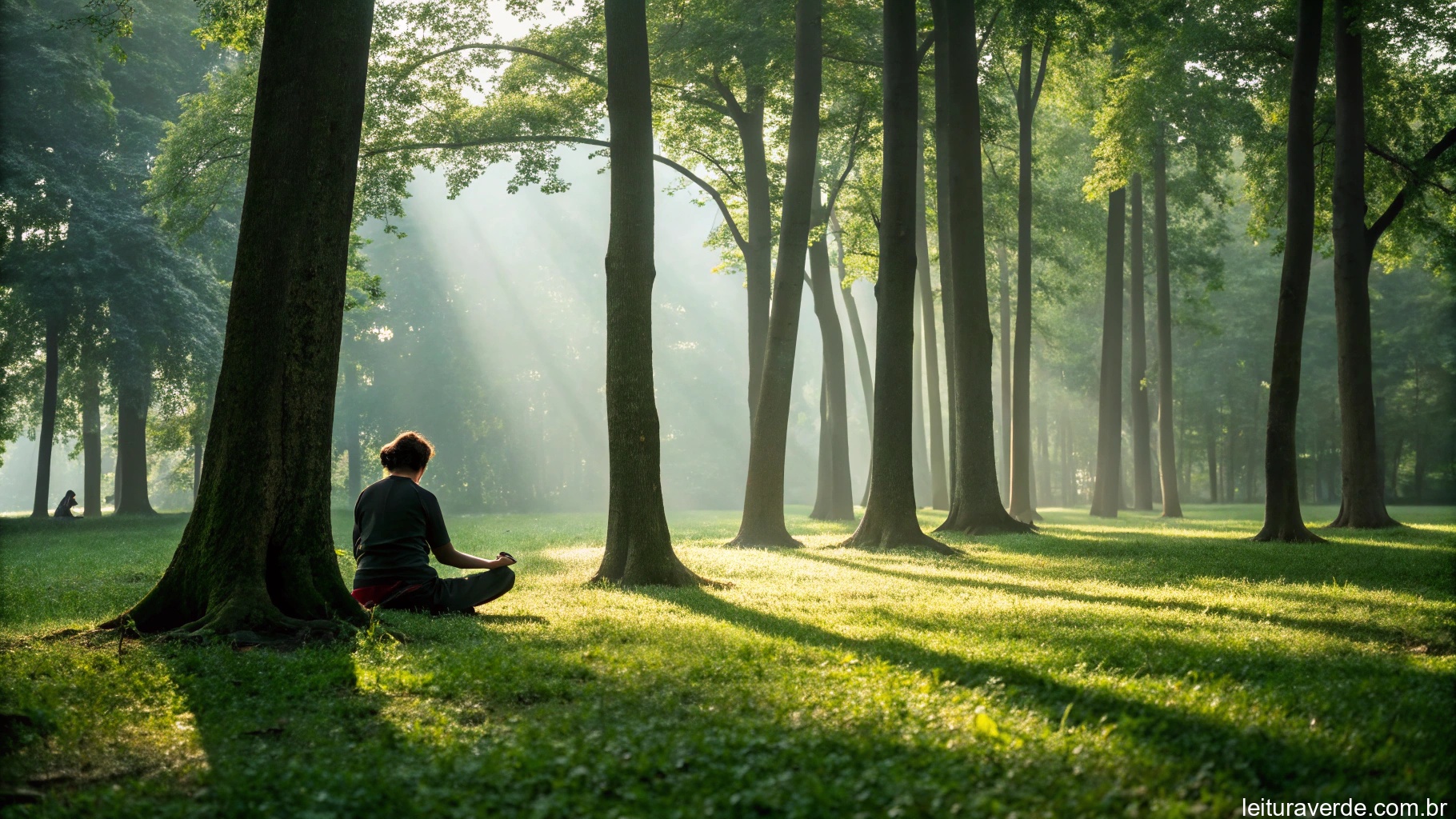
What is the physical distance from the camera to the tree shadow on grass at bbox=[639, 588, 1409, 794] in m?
3.89

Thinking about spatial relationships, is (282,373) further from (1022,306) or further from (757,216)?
(1022,306)

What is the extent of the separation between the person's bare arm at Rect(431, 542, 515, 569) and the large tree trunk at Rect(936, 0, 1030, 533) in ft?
39.6

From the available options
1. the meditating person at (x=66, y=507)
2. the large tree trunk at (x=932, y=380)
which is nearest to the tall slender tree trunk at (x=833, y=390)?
the large tree trunk at (x=932, y=380)

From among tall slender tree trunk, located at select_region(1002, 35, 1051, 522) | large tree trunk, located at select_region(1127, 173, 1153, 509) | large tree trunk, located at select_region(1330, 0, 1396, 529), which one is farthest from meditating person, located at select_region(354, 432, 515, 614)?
large tree trunk, located at select_region(1127, 173, 1153, 509)

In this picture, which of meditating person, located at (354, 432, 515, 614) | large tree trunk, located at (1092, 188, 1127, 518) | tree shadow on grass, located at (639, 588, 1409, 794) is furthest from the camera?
large tree trunk, located at (1092, 188, 1127, 518)

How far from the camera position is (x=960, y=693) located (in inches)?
203

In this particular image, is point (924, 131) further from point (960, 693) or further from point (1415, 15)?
point (960, 693)

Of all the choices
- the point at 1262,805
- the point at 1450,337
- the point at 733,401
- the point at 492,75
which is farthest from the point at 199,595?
the point at 733,401

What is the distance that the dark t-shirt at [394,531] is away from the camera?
8234 mm

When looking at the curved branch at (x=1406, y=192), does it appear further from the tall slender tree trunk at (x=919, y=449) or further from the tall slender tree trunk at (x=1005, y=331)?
the tall slender tree trunk at (x=919, y=449)

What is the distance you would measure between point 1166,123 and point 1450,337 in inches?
951

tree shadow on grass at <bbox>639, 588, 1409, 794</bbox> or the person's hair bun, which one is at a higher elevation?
the person's hair bun

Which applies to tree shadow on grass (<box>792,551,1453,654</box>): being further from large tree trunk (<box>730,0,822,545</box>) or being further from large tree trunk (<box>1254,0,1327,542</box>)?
large tree trunk (<box>1254,0,1327,542</box>)

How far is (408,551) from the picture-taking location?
334 inches
